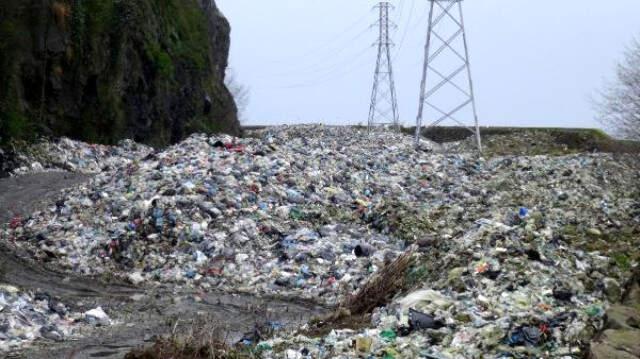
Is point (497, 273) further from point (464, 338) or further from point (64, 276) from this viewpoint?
point (64, 276)

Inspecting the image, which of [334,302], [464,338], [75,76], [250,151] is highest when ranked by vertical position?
[75,76]

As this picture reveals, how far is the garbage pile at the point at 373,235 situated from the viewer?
6031mm

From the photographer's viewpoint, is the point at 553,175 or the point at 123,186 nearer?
the point at 123,186

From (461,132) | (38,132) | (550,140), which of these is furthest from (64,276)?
(461,132)

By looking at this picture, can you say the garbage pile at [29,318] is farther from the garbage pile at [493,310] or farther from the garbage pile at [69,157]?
the garbage pile at [69,157]

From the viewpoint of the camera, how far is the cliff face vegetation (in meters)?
19.8

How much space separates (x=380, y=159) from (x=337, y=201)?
18.4 ft

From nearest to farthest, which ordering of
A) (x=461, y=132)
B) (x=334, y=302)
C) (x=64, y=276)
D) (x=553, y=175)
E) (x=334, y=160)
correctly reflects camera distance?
(x=334, y=302) < (x=64, y=276) < (x=334, y=160) < (x=553, y=175) < (x=461, y=132)

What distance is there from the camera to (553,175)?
17.7 meters

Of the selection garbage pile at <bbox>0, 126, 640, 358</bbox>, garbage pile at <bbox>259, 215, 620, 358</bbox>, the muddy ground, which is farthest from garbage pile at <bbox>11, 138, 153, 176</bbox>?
garbage pile at <bbox>259, 215, 620, 358</bbox>

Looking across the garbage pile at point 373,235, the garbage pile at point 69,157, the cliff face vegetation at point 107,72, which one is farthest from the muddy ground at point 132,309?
the cliff face vegetation at point 107,72

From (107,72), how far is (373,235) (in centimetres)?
1407

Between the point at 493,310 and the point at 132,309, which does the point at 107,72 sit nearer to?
the point at 132,309

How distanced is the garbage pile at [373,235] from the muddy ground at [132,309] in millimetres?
477
